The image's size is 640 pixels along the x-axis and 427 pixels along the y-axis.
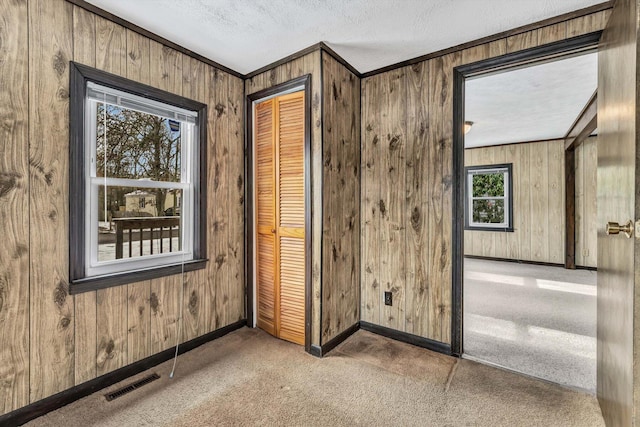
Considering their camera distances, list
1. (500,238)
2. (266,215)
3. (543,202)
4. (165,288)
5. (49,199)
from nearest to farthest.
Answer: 1. (49,199)
2. (165,288)
3. (266,215)
4. (543,202)
5. (500,238)

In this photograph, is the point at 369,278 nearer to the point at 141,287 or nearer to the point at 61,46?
the point at 141,287

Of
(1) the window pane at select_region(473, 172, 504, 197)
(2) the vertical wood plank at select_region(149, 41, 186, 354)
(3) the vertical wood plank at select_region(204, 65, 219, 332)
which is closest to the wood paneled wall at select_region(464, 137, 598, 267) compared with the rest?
(1) the window pane at select_region(473, 172, 504, 197)

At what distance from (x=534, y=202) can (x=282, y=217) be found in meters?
5.57

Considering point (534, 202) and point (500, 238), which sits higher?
point (534, 202)

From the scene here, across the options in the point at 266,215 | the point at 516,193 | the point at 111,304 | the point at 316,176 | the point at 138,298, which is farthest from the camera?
the point at 516,193

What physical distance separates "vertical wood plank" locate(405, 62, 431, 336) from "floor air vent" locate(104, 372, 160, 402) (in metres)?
1.98

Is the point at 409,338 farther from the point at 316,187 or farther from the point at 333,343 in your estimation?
the point at 316,187

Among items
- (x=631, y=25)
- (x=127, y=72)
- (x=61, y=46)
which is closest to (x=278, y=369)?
(x=127, y=72)

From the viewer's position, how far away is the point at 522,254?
612 centimetres

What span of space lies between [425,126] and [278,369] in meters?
2.22

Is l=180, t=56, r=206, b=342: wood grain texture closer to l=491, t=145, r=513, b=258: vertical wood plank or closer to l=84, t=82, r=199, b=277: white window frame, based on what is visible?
l=84, t=82, r=199, b=277: white window frame

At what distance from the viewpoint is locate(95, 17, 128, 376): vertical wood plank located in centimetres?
196

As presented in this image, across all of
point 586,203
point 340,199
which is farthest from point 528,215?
point 340,199

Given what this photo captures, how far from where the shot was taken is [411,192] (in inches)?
104
